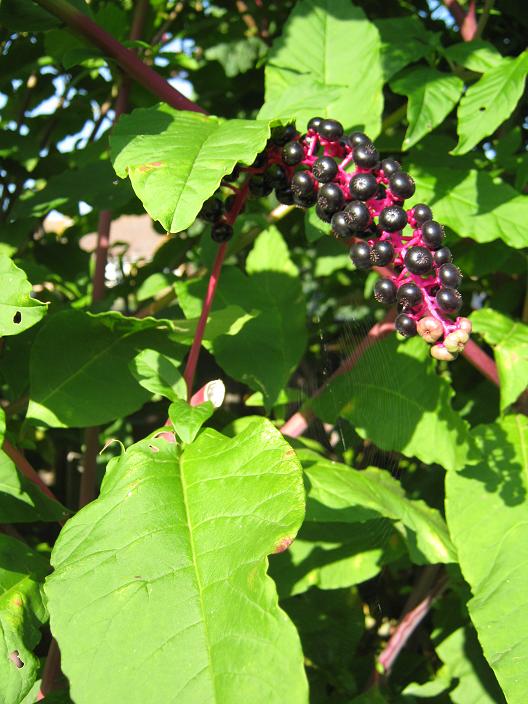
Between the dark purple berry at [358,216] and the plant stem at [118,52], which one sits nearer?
the dark purple berry at [358,216]

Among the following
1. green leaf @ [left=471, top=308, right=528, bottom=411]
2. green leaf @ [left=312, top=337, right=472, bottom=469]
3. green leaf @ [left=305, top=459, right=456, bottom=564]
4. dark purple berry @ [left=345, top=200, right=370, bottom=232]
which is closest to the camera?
dark purple berry @ [left=345, top=200, right=370, bottom=232]

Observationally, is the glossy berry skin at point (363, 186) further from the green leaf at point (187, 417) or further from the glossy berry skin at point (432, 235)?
the green leaf at point (187, 417)

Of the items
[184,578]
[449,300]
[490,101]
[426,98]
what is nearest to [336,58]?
[426,98]

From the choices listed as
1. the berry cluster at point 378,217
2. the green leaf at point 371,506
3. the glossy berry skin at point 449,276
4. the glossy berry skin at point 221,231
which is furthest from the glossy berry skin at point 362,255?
the green leaf at point 371,506

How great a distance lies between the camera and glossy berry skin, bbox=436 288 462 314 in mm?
1019

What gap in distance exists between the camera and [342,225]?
108 centimetres

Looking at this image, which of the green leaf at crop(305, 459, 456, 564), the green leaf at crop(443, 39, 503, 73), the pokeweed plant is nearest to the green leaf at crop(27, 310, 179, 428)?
the pokeweed plant

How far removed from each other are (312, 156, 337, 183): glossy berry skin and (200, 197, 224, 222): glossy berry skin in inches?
7.8

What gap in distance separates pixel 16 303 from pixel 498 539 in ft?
2.90

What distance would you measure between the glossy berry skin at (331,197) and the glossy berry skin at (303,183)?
0.10 ft

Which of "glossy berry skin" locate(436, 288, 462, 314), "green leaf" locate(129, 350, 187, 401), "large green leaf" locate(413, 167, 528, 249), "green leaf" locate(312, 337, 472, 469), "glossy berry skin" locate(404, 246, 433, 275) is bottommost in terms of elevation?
"green leaf" locate(312, 337, 472, 469)

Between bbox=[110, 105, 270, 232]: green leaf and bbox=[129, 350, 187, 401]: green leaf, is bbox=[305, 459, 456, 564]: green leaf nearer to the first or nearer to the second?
bbox=[129, 350, 187, 401]: green leaf

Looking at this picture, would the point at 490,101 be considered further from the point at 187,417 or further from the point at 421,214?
the point at 187,417

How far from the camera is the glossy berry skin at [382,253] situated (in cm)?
106
